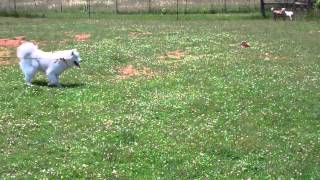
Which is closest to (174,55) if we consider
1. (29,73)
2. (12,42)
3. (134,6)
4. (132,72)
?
(132,72)

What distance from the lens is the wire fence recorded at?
56281 millimetres

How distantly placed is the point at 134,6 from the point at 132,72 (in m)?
35.4

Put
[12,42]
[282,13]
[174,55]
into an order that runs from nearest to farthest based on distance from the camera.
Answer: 1. [174,55]
2. [12,42]
3. [282,13]

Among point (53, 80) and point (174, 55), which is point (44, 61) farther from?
point (174, 55)

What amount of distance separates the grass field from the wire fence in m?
21.9

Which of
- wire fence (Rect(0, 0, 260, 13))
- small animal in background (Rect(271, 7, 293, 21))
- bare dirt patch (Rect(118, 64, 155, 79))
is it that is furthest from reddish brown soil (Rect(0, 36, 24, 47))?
small animal in background (Rect(271, 7, 293, 21))

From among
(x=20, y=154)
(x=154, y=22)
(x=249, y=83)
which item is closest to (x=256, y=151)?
(x=20, y=154)

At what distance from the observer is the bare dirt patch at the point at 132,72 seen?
2564cm

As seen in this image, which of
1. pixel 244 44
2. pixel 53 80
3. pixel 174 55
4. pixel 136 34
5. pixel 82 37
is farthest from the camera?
pixel 136 34

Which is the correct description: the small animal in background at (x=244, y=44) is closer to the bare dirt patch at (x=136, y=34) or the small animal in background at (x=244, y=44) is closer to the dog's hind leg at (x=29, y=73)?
the bare dirt patch at (x=136, y=34)

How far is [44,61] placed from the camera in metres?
22.1

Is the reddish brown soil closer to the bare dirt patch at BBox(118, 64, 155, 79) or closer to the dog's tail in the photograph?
the bare dirt patch at BBox(118, 64, 155, 79)

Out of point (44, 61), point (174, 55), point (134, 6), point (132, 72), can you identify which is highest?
point (134, 6)

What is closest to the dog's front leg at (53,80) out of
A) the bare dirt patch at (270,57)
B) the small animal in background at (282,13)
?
the bare dirt patch at (270,57)
